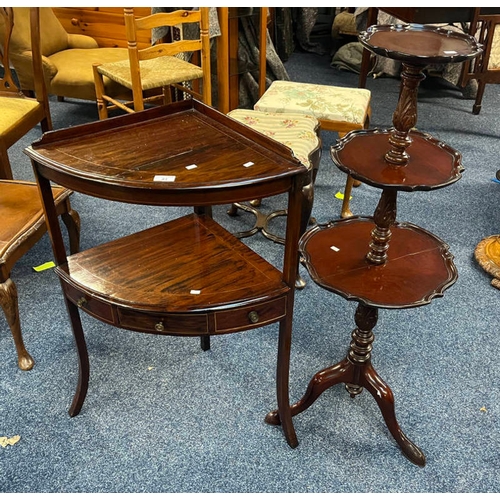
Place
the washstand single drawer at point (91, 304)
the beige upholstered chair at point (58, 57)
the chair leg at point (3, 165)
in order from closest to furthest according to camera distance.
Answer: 1. the washstand single drawer at point (91, 304)
2. the chair leg at point (3, 165)
3. the beige upholstered chair at point (58, 57)

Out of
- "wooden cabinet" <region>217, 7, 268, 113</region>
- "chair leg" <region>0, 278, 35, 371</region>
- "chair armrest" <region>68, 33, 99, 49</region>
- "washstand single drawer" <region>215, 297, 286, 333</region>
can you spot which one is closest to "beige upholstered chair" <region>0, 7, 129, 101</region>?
"chair armrest" <region>68, 33, 99, 49</region>

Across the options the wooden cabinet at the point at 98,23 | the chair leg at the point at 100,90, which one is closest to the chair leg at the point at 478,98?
the wooden cabinet at the point at 98,23

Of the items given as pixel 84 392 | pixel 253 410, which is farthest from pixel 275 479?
pixel 84 392

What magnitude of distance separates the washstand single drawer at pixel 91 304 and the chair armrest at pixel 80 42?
2937 millimetres

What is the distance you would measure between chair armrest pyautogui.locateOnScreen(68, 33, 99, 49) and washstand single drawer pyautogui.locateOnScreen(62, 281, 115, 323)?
2.94 meters

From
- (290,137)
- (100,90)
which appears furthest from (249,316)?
(100,90)

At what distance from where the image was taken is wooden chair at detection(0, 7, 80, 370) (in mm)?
1815

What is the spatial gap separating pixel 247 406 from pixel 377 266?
2.21 feet

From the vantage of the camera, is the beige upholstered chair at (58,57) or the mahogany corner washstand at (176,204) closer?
the mahogany corner washstand at (176,204)

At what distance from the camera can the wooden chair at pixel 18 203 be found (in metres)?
1.82

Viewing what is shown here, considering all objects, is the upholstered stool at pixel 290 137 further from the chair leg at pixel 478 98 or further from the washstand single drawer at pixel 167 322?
the chair leg at pixel 478 98

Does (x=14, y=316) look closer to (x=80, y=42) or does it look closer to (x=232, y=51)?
(x=232, y=51)

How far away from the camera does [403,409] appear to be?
1.77m
